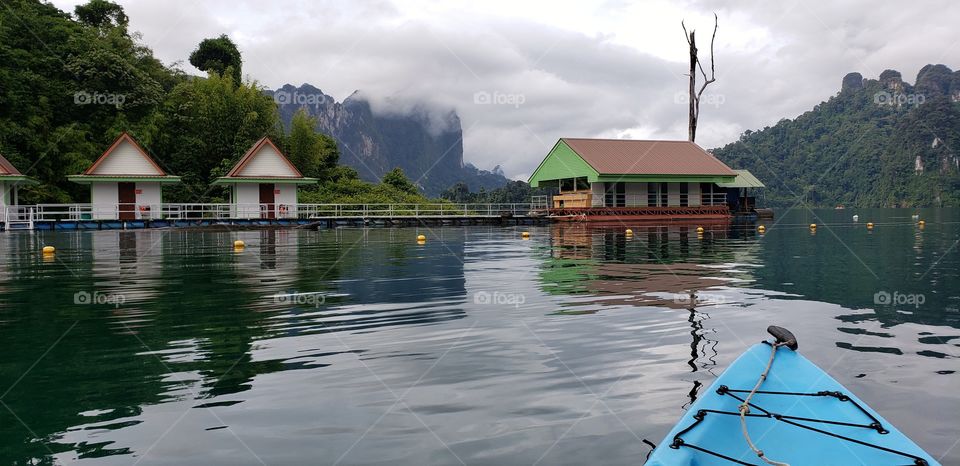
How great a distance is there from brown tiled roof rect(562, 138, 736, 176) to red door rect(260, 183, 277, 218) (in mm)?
21880

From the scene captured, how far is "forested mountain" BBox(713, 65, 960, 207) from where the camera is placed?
5049 inches

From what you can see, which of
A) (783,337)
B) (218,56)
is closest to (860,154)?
(218,56)

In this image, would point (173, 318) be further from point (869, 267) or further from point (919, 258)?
point (919, 258)

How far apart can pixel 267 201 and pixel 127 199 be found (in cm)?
889

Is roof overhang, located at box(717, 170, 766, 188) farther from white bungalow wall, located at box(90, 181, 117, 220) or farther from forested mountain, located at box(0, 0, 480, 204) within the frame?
white bungalow wall, located at box(90, 181, 117, 220)

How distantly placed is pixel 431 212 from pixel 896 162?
381 feet

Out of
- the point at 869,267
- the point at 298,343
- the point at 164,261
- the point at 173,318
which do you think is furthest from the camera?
the point at 164,261

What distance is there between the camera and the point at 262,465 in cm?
503

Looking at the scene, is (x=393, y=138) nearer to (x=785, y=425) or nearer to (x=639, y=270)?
(x=639, y=270)

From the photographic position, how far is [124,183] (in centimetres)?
4591

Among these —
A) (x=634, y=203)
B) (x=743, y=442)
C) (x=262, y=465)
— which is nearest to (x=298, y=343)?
(x=262, y=465)

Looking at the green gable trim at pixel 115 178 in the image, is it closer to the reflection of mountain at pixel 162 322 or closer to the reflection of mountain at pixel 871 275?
the reflection of mountain at pixel 162 322

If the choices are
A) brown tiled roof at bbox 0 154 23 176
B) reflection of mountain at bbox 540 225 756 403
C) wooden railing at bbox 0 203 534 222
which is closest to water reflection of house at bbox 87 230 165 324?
reflection of mountain at bbox 540 225 756 403

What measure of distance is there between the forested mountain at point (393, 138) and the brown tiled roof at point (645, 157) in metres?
102
